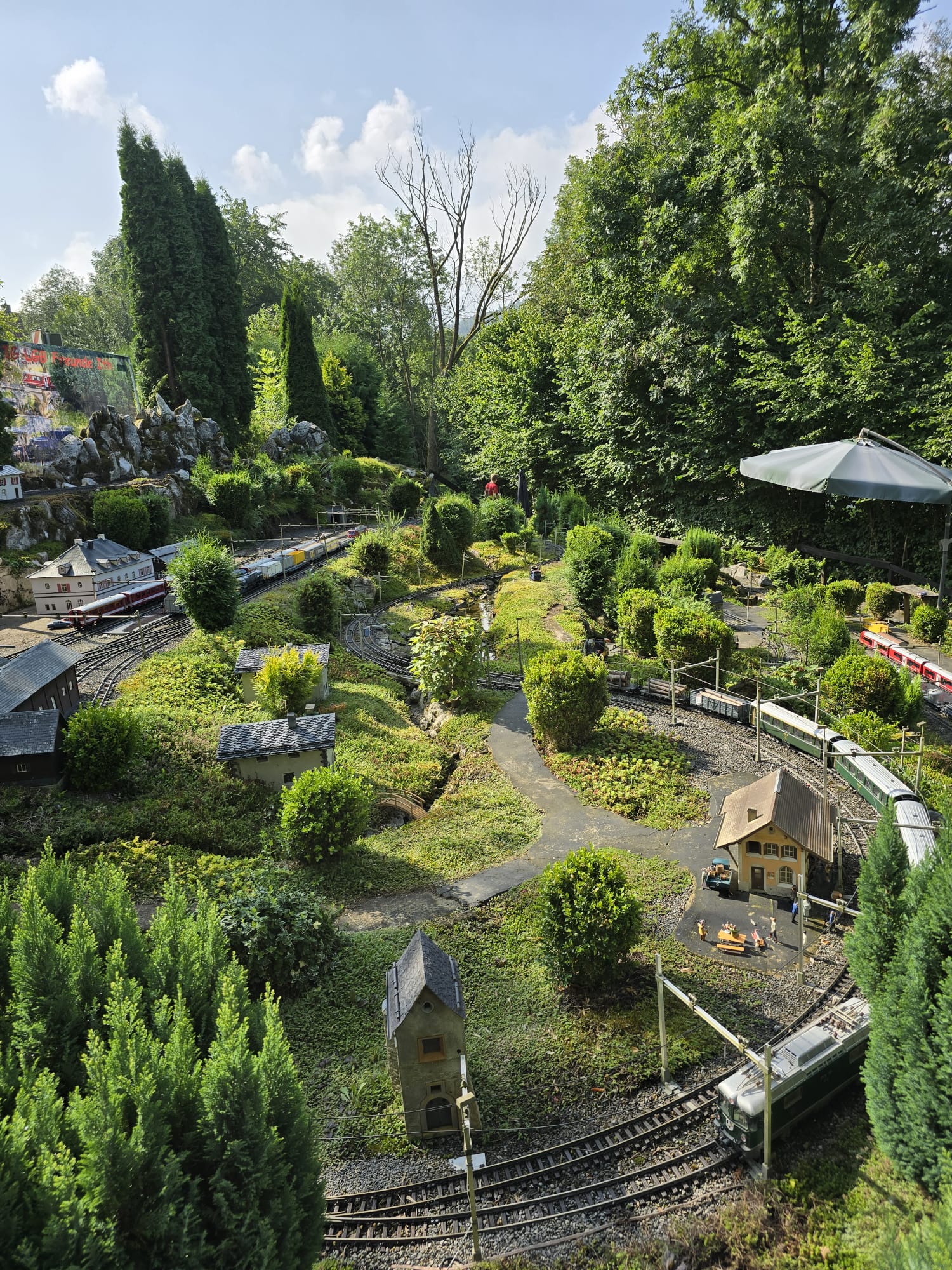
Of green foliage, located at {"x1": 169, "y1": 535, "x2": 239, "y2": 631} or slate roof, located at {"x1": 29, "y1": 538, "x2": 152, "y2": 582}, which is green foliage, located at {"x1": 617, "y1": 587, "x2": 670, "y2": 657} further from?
slate roof, located at {"x1": 29, "y1": 538, "x2": 152, "y2": 582}

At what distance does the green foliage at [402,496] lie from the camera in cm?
6494

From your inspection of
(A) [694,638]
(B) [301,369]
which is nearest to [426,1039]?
(A) [694,638]

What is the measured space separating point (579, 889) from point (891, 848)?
550cm

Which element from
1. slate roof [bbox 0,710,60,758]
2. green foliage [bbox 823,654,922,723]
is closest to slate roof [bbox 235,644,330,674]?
slate roof [bbox 0,710,60,758]

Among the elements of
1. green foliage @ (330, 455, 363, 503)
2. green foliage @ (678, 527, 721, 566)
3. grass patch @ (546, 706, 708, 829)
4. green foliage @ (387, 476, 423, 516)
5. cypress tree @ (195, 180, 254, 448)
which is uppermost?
cypress tree @ (195, 180, 254, 448)

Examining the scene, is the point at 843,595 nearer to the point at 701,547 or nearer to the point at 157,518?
the point at 701,547

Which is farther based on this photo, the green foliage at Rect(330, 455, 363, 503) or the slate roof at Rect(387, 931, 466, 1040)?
the green foliage at Rect(330, 455, 363, 503)

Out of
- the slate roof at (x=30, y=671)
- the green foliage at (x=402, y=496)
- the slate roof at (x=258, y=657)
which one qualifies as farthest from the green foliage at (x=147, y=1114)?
the green foliage at (x=402, y=496)

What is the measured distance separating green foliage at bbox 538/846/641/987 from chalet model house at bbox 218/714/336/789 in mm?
10218

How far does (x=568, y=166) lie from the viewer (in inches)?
2190

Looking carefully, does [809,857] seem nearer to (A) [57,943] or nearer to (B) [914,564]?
(A) [57,943]

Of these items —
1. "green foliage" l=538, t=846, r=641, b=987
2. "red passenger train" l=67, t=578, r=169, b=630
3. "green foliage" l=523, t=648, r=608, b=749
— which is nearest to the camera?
"green foliage" l=538, t=846, r=641, b=987

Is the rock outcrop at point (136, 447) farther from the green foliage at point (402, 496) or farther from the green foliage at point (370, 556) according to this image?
the green foliage at point (370, 556)

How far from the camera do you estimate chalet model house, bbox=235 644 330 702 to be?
28.5 meters
